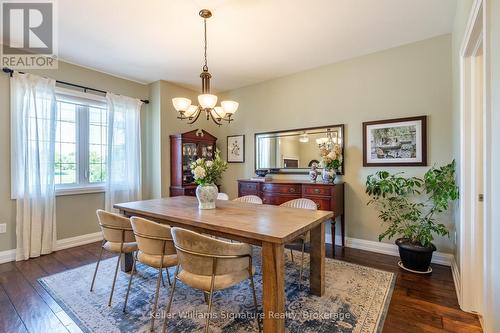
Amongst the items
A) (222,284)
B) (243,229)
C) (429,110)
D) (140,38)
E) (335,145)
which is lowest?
(222,284)

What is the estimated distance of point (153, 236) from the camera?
181 centimetres

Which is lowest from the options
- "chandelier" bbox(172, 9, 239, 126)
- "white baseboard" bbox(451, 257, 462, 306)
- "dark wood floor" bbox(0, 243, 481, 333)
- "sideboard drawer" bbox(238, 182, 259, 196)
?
"dark wood floor" bbox(0, 243, 481, 333)

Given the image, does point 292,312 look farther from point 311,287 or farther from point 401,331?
point 401,331

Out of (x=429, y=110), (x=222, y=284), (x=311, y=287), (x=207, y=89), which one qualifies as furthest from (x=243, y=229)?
(x=429, y=110)

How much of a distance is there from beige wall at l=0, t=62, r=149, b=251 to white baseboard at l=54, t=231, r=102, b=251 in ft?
0.19

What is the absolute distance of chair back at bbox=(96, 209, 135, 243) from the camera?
2090 millimetres

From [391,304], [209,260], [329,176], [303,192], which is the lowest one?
[391,304]

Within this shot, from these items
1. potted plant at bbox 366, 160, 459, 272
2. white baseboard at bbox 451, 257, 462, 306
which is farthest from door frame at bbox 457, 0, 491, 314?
potted plant at bbox 366, 160, 459, 272

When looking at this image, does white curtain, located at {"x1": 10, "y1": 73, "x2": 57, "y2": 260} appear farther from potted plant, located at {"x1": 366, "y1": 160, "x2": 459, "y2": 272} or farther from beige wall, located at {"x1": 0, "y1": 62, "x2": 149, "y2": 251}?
potted plant, located at {"x1": 366, "y1": 160, "x2": 459, "y2": 272}

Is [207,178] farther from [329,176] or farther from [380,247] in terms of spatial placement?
[380,247]

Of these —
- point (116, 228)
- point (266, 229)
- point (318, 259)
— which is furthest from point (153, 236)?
point (318, 259)

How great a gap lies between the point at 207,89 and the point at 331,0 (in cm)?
141

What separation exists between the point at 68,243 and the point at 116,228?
2.13 metres

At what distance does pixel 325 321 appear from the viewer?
182 cm
